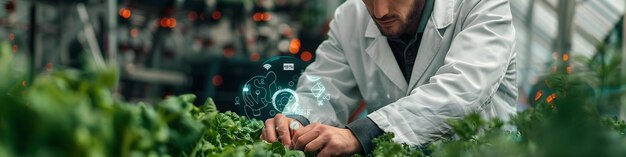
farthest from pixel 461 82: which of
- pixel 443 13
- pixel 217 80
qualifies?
pixel 217 80

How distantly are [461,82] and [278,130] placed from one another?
410 millimetres

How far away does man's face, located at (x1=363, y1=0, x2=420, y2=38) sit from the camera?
2.27 m

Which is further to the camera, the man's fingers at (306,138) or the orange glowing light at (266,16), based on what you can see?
the orange glowing light at (266,16)

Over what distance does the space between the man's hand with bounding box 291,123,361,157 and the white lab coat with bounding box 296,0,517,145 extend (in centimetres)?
11

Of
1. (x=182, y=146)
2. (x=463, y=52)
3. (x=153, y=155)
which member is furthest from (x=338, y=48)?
(x=153, y=155)

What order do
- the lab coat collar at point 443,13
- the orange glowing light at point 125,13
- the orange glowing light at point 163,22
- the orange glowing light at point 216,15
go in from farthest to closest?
1. the orange glowing light at point 216,15
2. the orange glowing light at point 163,22
3. the orange glowing light at point 125,13
4. the lab coat collar at point 443,13

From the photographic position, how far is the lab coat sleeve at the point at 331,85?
8.29 ft

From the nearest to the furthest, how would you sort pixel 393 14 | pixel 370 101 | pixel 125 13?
pixel 393 14, pixel 370 101, pixel 125 13

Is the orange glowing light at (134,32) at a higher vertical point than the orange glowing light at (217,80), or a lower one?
lower

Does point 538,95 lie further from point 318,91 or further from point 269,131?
point 318,91

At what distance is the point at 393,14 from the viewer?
233cm

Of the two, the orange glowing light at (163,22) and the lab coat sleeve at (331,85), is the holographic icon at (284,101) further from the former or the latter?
the orange glowing light at (163,22)

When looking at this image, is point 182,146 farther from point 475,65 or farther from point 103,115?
point 475,65

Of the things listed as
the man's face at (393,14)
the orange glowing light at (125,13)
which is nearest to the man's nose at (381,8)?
the man's face at (393,14)
